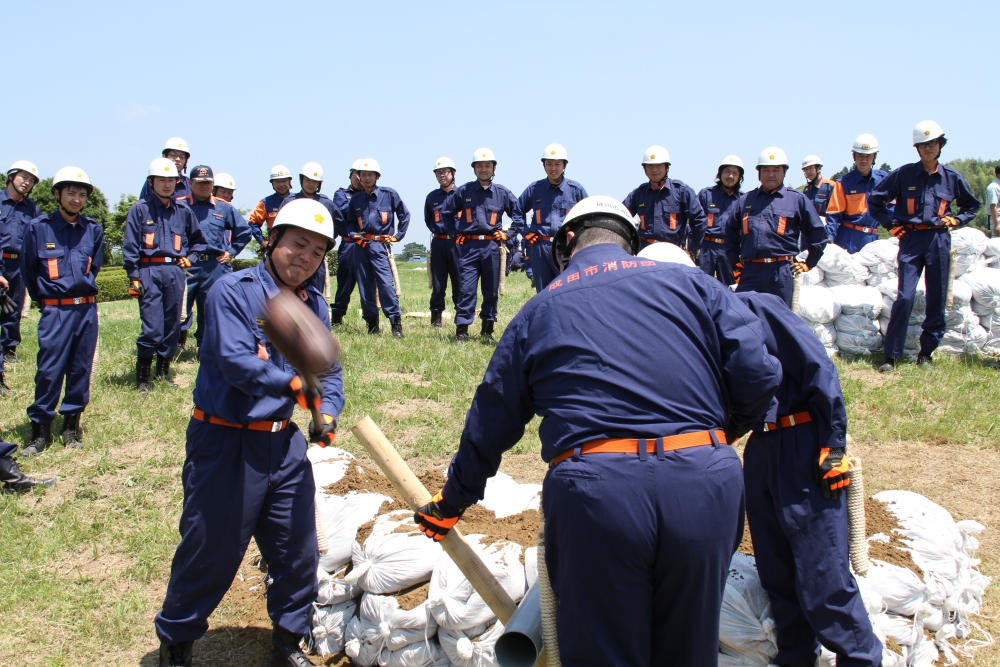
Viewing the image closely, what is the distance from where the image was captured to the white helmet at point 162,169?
25.4 feet

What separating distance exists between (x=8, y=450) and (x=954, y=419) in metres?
7.12

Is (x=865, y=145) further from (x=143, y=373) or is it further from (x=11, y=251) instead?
(x=11, y=251)

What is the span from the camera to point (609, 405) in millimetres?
2430

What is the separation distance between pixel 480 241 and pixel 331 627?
6807 millimetres

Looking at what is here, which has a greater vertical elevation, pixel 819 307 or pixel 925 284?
pixel 925 284

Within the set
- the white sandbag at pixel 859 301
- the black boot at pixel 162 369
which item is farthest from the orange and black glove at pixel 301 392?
the white sandbag at pixel 859 301

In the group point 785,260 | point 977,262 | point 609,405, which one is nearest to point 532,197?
point 785,260

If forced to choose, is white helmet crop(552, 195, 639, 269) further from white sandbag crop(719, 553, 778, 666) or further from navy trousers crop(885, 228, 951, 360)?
navy trousers crop(885, 228, 951, 360)

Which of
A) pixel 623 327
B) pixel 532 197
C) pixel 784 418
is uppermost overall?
pixel 532 197

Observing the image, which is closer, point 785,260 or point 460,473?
point 460,473

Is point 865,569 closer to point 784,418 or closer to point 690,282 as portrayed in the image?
point 784,418

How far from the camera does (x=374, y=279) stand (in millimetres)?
Result: 10727

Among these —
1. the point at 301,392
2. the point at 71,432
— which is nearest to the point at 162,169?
the point at 71,432

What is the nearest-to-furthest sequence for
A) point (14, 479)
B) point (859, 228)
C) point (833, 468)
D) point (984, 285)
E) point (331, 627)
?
point (833, 468) < point (331, 627) < point (14, 479) < point (984, 285) < point (859, 228)
